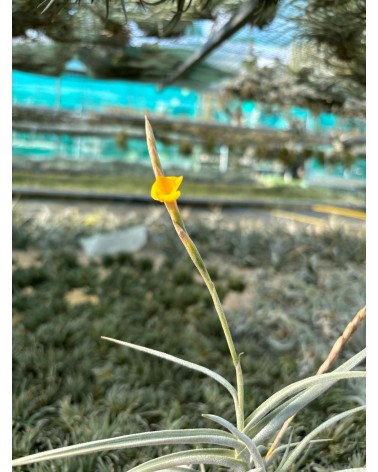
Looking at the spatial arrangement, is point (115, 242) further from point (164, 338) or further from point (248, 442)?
point (248, 442)

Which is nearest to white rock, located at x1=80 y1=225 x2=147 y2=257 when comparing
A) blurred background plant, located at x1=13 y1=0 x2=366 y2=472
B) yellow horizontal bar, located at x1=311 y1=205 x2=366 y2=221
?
blurred background plant, located at x1=13 y1=0 x2=366 y2=472

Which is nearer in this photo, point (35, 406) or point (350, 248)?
point (35, 406)

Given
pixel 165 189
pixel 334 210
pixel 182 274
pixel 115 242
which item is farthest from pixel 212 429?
pixel 334 210
